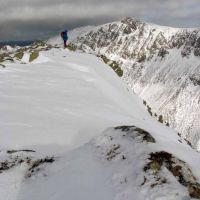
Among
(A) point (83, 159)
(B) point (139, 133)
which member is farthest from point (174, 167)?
(A) point (83, 159)

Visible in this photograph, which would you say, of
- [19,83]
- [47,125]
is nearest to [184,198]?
[47,125]

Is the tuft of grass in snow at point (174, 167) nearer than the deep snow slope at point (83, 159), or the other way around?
the tuft of grass in snow at point (174, 167)

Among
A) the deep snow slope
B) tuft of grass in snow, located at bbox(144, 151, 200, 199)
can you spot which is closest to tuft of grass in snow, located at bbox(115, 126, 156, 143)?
the deep snow slope

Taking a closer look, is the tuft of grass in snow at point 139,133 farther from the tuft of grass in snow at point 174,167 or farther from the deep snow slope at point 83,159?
the tuft of grass in snow at point 174,167

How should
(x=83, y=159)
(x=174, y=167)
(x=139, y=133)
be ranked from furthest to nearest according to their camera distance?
(x=139, y=133), (x=83, y=159), (x=174, y=167)

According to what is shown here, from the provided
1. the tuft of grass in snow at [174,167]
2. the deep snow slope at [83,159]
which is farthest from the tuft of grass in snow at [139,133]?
the tuft of grass in snow at [174,167]

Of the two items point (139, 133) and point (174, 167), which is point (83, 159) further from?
point (174, 167)

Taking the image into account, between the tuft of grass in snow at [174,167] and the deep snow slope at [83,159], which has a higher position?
the tuft of grass in snow at [174,167]

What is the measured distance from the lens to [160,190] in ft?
45.8

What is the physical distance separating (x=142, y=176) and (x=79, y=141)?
11319 mm

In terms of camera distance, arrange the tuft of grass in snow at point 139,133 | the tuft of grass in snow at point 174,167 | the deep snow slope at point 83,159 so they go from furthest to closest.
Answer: the tuft of grass in snow at point 139,133 < the deep snow slope at point 83,159 < the tuft of grass in snow at point 174,167

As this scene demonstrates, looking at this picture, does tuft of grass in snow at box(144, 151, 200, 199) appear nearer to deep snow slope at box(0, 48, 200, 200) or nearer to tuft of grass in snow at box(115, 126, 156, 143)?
deep snow slope at box(0, 48, 200, 200)

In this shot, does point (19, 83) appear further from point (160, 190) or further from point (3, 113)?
point (160, 190)

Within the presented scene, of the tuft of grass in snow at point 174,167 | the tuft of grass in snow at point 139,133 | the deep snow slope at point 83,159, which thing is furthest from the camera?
the tuft of grass in snow at point 139,133
